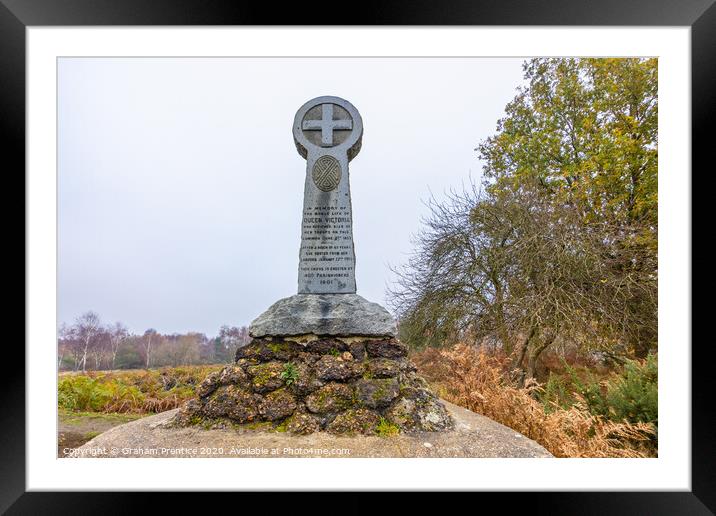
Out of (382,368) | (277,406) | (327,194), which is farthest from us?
(327,194)

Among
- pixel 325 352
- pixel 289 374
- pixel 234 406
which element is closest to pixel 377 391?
pixel 325 352

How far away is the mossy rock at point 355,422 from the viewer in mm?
3975

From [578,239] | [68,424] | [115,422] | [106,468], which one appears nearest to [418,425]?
[106,468]

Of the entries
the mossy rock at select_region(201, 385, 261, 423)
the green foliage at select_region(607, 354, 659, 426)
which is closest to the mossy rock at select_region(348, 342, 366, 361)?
the mossy rock at select_region(201, 385, 261, 423)

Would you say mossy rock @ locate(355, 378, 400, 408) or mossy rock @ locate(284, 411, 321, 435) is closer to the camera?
mossy rock @ locate(284, 411, 321, 435)

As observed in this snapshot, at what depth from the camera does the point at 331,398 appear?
4.18 m

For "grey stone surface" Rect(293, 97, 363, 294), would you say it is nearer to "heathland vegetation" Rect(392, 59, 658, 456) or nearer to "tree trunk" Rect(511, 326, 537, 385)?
"heathland vegetation" Rect(392, 59, 658, 456)

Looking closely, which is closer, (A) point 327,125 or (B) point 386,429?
(B) point 386,429

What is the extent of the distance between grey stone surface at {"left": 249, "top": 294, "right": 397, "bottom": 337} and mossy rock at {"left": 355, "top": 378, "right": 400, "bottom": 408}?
571 mm

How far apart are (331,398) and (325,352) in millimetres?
557

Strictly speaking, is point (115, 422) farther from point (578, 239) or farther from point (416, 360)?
point (578, 239)

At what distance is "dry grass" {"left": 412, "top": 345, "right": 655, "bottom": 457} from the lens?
3844 millimetres

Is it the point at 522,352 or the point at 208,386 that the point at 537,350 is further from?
the point at 208,386

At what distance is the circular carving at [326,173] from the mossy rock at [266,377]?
8.12 ft
